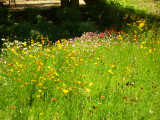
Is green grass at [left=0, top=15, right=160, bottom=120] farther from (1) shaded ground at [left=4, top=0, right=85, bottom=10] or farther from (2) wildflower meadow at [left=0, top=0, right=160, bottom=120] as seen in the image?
(1) shaded ground at [left=4, top=0, right=85, bottom=10]

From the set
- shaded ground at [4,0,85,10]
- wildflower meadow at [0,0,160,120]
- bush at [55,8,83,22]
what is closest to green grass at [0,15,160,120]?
wildflower meadow at [0,0,160,120]

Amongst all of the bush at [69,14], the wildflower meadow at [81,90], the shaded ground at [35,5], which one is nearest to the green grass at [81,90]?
the wildflower meadow at [81,90]

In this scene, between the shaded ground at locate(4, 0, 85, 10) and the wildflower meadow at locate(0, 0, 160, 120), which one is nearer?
the wildflower meadow at locate(0, 0, 160, 120)

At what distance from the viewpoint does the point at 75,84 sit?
371cm

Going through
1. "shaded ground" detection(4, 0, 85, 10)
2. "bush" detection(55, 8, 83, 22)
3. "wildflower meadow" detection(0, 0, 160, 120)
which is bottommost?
"wildflower meadow" detection(0, 0, 160, 120)

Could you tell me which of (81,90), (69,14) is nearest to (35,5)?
(69,14)

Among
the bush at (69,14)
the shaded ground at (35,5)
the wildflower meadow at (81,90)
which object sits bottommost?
the wildflower meadow at (81,90)

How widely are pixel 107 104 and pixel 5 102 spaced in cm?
152

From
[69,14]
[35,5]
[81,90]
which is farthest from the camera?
[35,5]

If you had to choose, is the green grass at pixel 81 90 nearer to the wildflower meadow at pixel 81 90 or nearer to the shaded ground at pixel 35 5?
the wildflower meadow at pixel 81 90

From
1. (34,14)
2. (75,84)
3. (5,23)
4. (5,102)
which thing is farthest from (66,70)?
(34,14)

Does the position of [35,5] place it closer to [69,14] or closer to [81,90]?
[69,14]

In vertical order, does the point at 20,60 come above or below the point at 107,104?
above

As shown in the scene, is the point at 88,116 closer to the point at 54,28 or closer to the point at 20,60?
the point at 20,60
